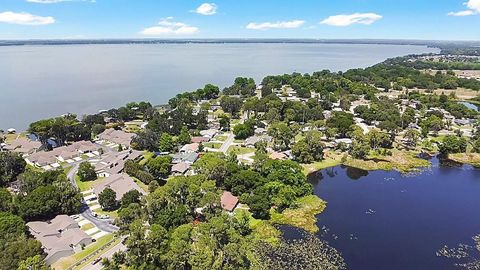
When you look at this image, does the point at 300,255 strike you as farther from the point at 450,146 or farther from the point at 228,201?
the point at 450,146

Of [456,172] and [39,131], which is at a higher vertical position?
[39,131]

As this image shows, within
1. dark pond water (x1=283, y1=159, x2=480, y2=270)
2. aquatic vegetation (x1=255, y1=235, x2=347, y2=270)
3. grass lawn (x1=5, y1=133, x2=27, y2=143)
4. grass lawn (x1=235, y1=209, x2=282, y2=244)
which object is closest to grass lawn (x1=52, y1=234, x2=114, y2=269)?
grass lawn (x1=235, y1=209, x2=282, y2=244)

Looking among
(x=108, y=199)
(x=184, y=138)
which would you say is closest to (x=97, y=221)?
(x=108, y=199)

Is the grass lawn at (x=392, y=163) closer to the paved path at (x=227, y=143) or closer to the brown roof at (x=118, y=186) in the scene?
the paved path at (x=227, y=143)

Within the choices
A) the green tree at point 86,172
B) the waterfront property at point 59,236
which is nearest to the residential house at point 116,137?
the green tree at point 86,172

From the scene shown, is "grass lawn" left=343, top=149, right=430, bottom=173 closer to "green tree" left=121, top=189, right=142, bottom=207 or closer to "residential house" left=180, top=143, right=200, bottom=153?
"residential house" left=180, top=143, right=200, bottom=153

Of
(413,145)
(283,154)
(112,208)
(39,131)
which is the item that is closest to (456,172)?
A: (413,145)

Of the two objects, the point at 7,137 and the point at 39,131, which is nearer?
the point at 39,131

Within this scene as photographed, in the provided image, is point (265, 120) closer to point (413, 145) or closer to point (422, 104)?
point (413, 145)

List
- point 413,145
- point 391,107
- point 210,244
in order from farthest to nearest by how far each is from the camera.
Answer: point 391,107 < point 413,145 < point 210,244
